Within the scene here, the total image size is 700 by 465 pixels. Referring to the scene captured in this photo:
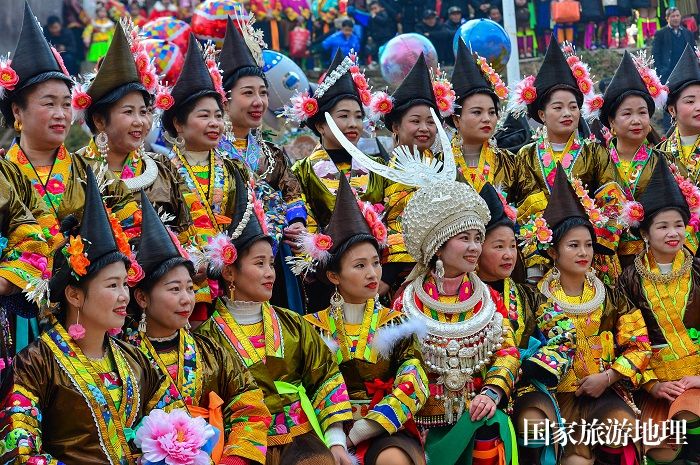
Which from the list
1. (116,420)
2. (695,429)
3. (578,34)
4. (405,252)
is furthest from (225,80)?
(578,34)

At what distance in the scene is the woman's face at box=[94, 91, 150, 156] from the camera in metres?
6.03

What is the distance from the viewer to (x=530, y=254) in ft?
22.9

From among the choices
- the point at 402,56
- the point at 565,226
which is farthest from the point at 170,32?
the point at 565,226

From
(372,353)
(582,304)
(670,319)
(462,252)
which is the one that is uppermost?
(462,252)

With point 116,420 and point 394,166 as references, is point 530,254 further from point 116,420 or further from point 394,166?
point 116,420

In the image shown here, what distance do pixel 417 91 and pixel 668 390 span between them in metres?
2.34

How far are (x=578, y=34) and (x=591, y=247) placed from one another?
1152 centimetres

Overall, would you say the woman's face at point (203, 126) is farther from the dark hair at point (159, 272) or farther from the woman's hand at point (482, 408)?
the woman's hand at point (482, 408)

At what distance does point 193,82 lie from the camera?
21.3 ft

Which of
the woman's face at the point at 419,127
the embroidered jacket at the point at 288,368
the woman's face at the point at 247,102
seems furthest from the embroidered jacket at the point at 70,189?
the woman's face at the point at 419,127

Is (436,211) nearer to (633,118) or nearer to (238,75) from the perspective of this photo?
(238,75)

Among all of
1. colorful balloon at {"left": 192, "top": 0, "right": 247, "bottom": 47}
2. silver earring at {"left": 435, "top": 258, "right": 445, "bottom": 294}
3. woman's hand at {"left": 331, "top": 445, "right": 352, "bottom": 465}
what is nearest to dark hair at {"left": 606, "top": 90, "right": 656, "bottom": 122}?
silver earring at {"left": 435, "top": 258, "right": 445, "bottom": 294}

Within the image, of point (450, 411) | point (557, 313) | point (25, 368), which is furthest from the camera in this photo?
point (557, 313)

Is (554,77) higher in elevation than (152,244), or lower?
higher
